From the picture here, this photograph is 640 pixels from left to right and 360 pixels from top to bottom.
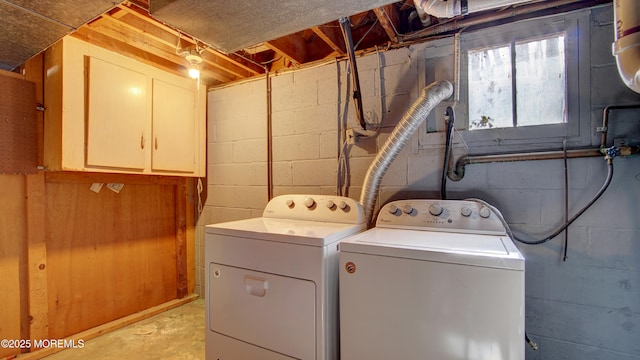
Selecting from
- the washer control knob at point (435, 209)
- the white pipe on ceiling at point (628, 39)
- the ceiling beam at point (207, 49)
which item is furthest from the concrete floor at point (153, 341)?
the white pipe on ceiling at point (628, 39)

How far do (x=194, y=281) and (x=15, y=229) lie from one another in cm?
138

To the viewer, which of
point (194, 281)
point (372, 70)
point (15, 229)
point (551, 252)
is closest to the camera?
point (551, 252)

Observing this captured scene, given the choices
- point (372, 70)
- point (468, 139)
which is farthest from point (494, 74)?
point (372, 70)

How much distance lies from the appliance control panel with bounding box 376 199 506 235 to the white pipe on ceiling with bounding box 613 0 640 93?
732 mm

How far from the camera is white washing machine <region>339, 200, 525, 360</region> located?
1.00 m

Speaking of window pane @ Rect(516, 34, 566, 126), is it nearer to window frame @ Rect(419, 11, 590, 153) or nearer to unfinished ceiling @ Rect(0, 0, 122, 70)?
window frame @ Rect(419, 11, 590, 153)

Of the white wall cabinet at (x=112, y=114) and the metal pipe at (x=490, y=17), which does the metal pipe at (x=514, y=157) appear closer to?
the metal pipe at (x=490, y=17)

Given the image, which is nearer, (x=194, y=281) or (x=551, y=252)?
(x=551, y=252)

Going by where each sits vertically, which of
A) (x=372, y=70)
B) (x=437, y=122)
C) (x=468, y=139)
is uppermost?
(x=372, y=70)

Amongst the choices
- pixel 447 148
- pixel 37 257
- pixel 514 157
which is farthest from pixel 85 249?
pixel 514 157

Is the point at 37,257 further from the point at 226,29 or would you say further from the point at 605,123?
the point at 605,123

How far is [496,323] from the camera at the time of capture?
1.00 meters

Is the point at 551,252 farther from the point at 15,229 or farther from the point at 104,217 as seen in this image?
the point at 15,229

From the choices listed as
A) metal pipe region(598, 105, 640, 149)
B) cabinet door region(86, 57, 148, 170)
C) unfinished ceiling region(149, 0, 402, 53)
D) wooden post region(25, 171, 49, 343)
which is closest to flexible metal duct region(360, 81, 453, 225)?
unfinished ceiling region(149, 0, 402, 53)
